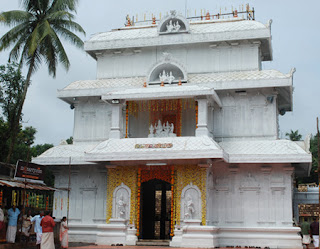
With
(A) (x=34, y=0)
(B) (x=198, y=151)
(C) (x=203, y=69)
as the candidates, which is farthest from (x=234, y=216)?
(A) (x=34, y=0)

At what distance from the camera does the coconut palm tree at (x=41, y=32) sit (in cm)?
2125

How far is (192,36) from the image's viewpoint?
67.0 ft

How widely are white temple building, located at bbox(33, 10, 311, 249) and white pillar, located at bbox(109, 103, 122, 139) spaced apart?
0.14ft

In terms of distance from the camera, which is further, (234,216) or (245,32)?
(245,32)

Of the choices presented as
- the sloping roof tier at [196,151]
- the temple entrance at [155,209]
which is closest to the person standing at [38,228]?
the sloping roof tier at [196,151]

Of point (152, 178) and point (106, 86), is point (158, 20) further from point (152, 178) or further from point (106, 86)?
point (152, 178)

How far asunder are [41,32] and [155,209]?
9547 mm

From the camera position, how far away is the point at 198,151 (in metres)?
16.2

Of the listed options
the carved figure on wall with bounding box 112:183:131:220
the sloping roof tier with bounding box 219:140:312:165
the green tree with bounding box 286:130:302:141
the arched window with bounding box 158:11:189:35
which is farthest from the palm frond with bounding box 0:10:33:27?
the green tree with bounding box 286:130:302:141

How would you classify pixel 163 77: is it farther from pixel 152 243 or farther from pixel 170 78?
pixel 152 243

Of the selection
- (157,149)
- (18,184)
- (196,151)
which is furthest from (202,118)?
(18,184)

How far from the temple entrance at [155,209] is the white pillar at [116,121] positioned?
2356 mm

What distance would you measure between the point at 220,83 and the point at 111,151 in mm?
5280

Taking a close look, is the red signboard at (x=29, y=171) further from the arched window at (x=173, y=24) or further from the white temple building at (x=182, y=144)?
the arched window at (x=173, y=24)
